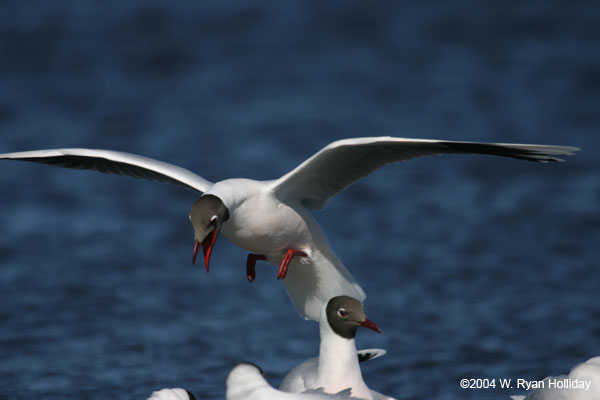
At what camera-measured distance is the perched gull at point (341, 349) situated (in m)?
6.67

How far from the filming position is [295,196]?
7.77 meters

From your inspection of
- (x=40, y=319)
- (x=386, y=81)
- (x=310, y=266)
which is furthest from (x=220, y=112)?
(x=310, y=266)

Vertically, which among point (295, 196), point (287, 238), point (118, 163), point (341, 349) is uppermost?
point (118, 163)

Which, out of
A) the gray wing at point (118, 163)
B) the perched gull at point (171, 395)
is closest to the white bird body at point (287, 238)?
the gray wing at point (118, 163)

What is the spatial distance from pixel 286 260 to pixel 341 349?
1.15m

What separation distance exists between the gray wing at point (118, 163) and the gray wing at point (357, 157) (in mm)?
648

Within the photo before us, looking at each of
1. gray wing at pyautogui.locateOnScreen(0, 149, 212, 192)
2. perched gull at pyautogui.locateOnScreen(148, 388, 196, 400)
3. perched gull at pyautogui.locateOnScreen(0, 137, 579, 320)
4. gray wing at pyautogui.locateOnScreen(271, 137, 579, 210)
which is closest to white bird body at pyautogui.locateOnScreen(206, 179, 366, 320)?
perched gull at pyautogui.locateOnScreen(0, 137, 579, 320)

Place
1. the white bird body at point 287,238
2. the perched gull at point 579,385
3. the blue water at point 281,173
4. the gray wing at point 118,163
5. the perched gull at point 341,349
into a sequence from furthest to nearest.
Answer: the blue water at point 281,173 → the gray wing at point 118,163 → the white bird body at point 287,238 → the perched gull at point 341,349 → the perched gull at point 579,385

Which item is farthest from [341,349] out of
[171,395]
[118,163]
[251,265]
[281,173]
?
[281,173]

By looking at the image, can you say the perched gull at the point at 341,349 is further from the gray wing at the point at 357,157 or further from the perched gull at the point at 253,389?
the gray wing at the point at 357,157

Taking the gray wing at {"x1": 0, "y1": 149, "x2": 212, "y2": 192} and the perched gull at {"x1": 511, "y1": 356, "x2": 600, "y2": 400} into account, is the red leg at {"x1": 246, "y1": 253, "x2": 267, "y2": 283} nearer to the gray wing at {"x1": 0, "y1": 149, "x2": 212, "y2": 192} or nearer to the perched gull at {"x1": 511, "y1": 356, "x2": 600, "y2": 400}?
the gray wing at {"x1": 0, "y1": 149, "x2": 212, "y2": 192}

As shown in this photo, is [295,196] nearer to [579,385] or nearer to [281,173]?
[579,385]

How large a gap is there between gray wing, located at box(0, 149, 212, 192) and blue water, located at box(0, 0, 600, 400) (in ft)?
4.93

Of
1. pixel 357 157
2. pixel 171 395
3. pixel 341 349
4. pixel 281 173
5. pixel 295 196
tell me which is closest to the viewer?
pixel 171 395
